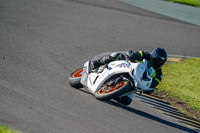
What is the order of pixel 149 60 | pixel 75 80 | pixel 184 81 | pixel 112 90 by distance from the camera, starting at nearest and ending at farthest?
pixel 112 90 → pixel 149 60 → pixel 75 80 → pixel 184 81

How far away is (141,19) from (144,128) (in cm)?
1066

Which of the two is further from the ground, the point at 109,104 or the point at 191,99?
the point at 109,104

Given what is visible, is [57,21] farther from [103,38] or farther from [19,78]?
[19,78]

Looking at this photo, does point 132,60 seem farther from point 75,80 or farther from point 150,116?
point 75,80

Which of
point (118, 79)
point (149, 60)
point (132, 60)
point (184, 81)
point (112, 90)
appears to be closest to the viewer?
point (112, 90)

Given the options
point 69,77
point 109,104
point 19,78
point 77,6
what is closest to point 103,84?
point 109,104

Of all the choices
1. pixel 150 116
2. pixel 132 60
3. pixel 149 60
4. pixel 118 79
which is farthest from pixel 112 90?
pixel 149 60

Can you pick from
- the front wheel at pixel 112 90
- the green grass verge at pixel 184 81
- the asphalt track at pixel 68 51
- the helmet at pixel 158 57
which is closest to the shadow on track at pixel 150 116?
the asphalt track at pixel 68 51

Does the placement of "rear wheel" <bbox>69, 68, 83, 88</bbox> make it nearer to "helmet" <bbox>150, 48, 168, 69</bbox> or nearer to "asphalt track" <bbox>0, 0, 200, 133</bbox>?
"asphalt track" <bbox>0, 0, 200, 133</bbox>

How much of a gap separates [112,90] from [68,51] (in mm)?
4164

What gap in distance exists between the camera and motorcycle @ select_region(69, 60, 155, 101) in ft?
26.3

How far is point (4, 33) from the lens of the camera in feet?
39.5

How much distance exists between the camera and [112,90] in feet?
26.4

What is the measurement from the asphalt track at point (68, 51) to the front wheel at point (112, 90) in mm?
184
